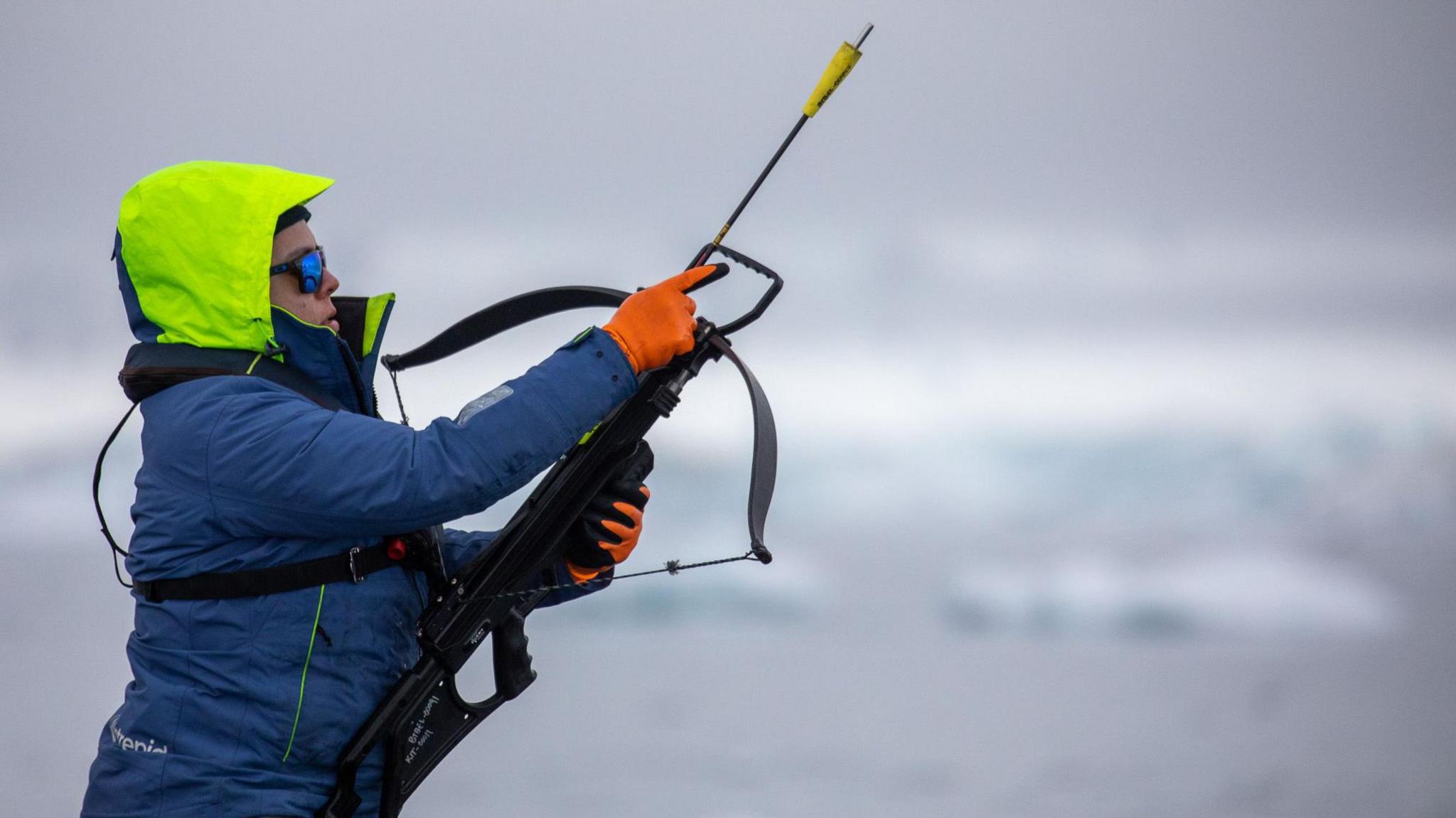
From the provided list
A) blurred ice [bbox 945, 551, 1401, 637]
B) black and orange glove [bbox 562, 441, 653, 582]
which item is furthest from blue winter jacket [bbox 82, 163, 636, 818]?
Answer: blurred ice [bbox 945, 551, 1401, 637]

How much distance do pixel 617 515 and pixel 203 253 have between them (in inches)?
19.4

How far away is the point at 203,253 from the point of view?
1.22 m

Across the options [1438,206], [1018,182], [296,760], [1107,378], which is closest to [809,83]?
[1018,182]

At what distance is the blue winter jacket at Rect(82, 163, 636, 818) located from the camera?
116 cm

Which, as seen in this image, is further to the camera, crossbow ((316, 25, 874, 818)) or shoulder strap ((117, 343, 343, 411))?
crossbow ((316, 25, 874, 818))

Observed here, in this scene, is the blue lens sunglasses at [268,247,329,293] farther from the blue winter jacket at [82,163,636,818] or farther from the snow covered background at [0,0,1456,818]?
the snow covered background at [0,0,1456,818]

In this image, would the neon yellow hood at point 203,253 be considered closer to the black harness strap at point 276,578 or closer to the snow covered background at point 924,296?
the black harness strap at point 276,578

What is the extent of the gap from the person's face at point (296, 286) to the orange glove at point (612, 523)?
0.33 metres

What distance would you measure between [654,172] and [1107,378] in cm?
101

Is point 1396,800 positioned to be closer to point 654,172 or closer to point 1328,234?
point 1328,234

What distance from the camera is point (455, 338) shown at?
1.60m

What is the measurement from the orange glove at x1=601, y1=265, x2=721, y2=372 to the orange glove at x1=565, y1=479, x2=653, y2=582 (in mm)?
192

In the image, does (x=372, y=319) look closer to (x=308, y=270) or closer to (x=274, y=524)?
(x=308, y=270)

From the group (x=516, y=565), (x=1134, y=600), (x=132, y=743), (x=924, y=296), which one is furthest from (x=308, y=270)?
(x=1134, y=600)
